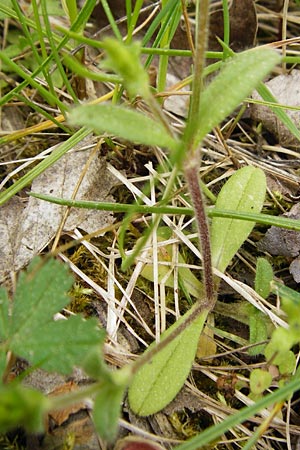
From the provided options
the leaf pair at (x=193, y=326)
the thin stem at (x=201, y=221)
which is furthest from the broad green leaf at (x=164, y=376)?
the thin stem at (x=201, y=221)

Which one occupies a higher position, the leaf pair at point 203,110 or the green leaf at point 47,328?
the leaf pair at point 203,110

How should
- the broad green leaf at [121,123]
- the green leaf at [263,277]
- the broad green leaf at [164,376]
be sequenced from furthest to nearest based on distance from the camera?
the green leaf at [263,277] → the broad green leaf at [164,376] → the broad green leaf at [121,123]

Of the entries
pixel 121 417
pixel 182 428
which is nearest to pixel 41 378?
pixel 121 417

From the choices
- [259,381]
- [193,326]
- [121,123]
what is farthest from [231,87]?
[259,381]

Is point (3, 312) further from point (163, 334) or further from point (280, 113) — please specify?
point (280, 113)

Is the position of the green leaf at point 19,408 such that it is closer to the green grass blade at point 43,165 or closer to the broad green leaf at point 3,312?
the broad green leaf at point 3,312

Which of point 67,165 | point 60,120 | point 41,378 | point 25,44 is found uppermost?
point 25,44

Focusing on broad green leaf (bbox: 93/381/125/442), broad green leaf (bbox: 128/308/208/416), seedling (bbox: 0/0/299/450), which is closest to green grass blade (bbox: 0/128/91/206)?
seedling (bbox: 0/0/299/450)

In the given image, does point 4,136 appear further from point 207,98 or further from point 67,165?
point 207,98

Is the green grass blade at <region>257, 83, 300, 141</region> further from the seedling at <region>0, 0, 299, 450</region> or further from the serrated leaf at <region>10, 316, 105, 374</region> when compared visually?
the serrated leaf at <region>10, 316, 105, 374</region>
